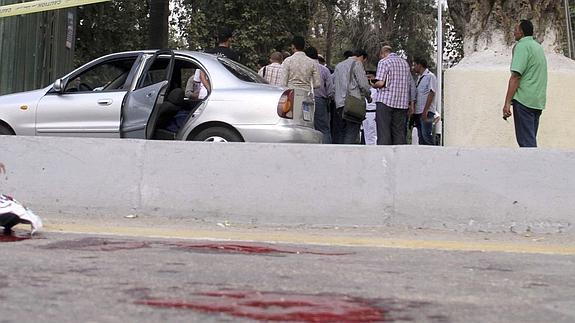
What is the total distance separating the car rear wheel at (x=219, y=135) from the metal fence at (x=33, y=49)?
20.8 feet

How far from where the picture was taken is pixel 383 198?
278 inches

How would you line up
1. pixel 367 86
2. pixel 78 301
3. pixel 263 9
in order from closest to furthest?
1. pixel 78 301
2. pixel 367 86
3. pixel 263 9

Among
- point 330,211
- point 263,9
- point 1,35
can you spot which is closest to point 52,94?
point 330,211

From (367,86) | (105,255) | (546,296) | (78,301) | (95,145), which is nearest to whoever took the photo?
(78,301)

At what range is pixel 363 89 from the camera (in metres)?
10.7

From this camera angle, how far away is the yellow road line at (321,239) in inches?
240

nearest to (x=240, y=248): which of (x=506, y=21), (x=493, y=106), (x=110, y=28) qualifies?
(x=493, y=106)

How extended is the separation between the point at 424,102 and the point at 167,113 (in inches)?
177

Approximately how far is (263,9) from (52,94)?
15.6m

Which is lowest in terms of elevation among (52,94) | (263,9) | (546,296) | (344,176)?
(546,296)

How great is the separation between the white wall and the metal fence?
314 inches

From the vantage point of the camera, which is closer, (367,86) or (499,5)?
(499,5)

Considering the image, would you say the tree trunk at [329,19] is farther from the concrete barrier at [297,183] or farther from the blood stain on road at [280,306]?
the blood stain on road at [280,306]

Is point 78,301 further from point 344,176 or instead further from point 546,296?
point 344,176
